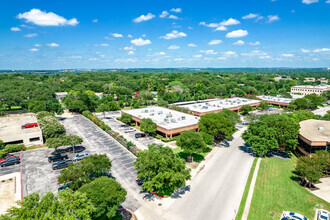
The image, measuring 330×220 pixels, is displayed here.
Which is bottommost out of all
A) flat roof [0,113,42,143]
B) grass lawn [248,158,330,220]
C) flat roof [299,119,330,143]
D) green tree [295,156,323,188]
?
grass lawn [248,158,330,220]

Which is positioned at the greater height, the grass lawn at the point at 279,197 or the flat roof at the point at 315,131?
the flat roof at the point at 315,131

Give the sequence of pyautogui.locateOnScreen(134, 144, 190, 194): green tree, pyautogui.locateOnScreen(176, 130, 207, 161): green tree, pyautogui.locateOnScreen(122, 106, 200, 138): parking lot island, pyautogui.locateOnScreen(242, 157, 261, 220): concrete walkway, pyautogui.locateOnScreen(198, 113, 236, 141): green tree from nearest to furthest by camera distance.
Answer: pyautogui.locateOnScreen(242, 157, 261, 220): concrete walkway
pyautogui.locateOnScreen(134, 144, 190, 194): green tree
pyautogui.locateOnScreen(176, 130, 207, 161): green tree
pyautogui.locateOnScreen(198, 113, 236, 141): green tree
pyautogui.locateOnScreen(122, 106, 200, 138): parking lot island

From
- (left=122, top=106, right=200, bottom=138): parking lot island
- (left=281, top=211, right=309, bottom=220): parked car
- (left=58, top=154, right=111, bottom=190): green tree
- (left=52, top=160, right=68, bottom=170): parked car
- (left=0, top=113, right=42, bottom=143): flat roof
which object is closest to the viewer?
(left=281, top=211, right=309, bottom=220): parked car

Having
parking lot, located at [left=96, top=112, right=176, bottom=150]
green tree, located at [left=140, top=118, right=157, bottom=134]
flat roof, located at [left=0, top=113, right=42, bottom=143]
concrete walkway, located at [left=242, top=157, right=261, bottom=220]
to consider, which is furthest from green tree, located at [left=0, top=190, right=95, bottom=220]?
flat roof, located at [left=0, top=113, right=42, bottom=143]

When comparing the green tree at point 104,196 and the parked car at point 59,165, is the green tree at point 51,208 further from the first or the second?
the parked car at point 59,165

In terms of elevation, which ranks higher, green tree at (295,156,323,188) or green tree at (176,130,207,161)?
green tree at (176,130,207,161)

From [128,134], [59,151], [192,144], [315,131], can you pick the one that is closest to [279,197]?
[192,144]

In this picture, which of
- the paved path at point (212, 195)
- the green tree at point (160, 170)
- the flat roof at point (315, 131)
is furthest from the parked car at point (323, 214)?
the green tree at point (160, 170)

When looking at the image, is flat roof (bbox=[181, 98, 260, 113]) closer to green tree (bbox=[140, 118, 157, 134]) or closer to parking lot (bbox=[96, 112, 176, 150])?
green tree (bbox=[140, 118, 157, 134])
